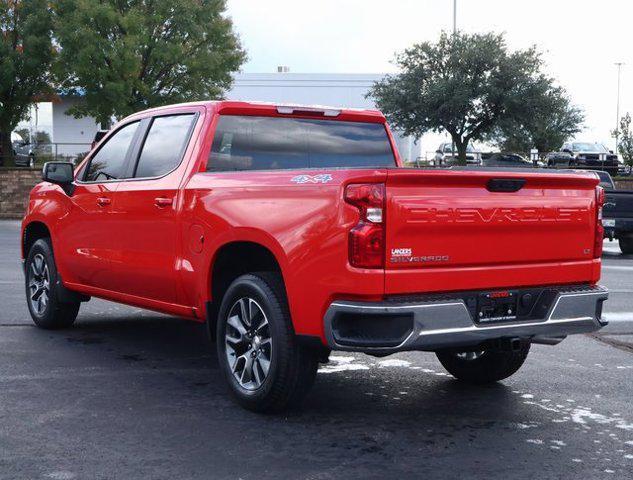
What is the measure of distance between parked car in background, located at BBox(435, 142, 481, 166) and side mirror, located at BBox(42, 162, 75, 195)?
133 feet

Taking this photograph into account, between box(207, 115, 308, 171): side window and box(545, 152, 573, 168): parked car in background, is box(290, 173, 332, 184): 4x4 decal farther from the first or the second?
box(545, 152, 573, 168): parked car in background

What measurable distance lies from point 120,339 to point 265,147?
2.47m

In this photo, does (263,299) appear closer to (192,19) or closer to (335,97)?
(192,19)

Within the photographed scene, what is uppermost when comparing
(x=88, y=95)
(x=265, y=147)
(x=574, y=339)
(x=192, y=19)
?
(x=192, y=19)

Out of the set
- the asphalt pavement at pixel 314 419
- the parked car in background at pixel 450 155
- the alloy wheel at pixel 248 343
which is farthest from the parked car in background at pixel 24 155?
the alloy wheel at pixel 248 343

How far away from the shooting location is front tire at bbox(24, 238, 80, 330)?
324 inches

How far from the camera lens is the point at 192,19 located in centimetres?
3538

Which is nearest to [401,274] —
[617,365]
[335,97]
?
[617,365]

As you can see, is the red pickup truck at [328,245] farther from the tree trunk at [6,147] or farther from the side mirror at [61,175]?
the tree trunk at [6,147]

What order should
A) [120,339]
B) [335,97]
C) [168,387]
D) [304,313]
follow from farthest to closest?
[335,97] < [120,339] < [168,387] < [304,313]

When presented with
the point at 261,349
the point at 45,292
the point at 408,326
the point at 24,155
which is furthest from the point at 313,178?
the point at 24,155

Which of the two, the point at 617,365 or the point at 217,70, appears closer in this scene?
the point at 617,365

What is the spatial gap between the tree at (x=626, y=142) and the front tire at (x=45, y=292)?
1807 inches

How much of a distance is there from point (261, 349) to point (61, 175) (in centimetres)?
312
